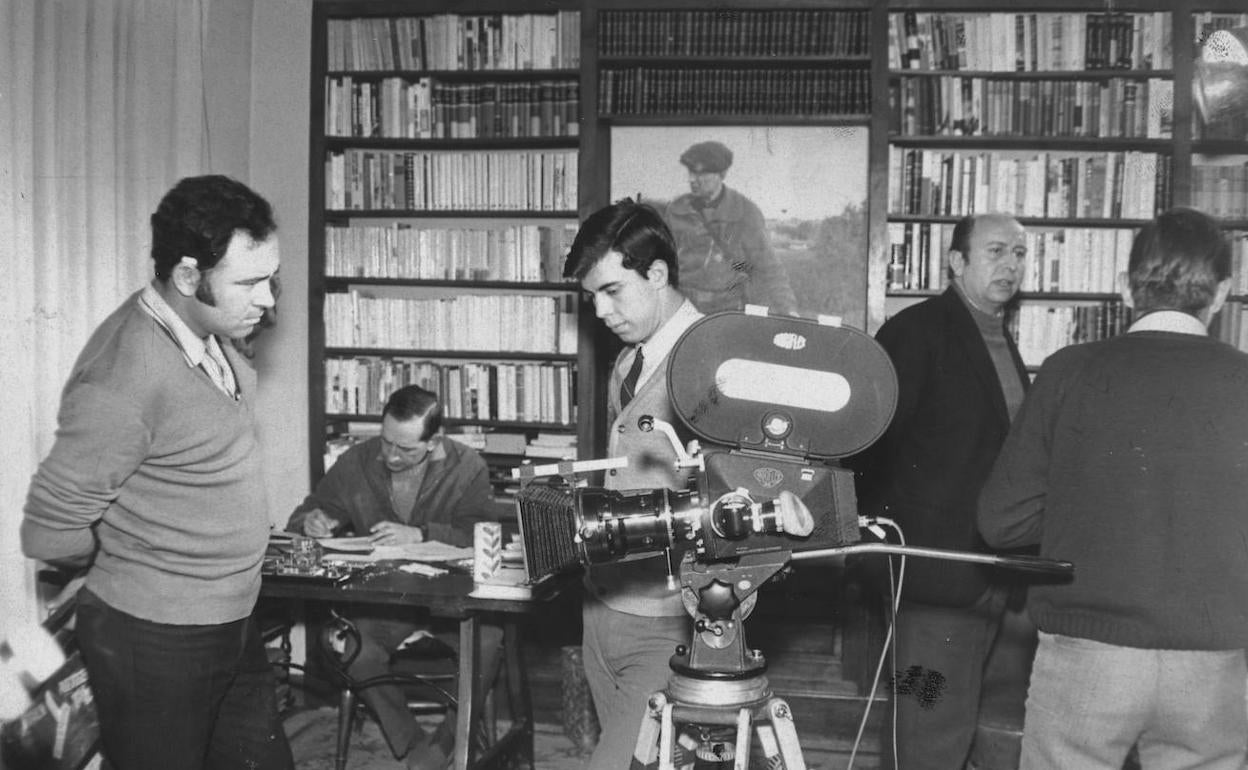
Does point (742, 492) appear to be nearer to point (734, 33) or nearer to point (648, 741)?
point (648, 741)

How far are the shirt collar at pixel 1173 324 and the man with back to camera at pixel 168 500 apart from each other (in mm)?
1487

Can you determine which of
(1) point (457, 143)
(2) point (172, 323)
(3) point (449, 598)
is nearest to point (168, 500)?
(2) point (172, 323)

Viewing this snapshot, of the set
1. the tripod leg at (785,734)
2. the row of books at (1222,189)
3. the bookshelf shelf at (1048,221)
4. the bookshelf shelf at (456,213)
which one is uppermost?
the row of books at (1222,189)

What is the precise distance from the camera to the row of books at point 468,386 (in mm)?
3865

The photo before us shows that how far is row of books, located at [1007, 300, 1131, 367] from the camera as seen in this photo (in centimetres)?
367

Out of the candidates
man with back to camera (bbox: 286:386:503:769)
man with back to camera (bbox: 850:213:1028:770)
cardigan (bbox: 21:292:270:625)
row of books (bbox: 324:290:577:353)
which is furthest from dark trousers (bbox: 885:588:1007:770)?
row of books (bbox: 324:290:577:353)

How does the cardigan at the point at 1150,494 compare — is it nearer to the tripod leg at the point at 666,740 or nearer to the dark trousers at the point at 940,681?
the tripod leg at the point at 666,740

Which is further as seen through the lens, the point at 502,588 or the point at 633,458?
the point at 502,588

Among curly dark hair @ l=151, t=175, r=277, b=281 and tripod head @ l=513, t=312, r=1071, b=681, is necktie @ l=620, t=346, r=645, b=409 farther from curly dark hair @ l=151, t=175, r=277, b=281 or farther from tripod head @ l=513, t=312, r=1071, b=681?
curly dark hair @ l=151, t=175, r=277, b=281

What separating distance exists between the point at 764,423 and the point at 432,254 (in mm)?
2812

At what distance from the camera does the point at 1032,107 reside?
3.62 metres

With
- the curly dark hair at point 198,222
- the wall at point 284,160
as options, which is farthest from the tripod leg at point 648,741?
the wall at point 284,160

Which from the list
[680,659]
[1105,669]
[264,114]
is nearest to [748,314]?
[680,659]

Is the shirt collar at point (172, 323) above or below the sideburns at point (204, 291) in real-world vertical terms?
below
